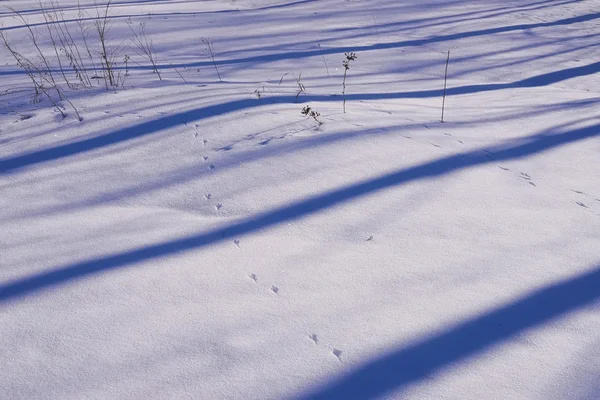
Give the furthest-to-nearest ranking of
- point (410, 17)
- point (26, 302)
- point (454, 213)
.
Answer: point (410, 17), point (454, 213), point (26, 302)

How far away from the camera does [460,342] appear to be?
1.97 m

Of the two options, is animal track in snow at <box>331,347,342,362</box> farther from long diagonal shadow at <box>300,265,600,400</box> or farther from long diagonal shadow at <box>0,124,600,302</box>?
long diagonal shadow at <box>0,124,600,302</box>

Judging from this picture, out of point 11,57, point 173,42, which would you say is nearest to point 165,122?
point 11,57

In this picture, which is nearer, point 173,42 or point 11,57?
point 11,57

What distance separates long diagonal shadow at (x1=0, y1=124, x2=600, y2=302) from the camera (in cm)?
220

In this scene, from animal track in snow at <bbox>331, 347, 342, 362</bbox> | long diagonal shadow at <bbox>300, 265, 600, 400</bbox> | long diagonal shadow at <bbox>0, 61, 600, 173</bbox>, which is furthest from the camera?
long diagonal shadow at <bbox>0, 61, 600, 173</bbox>

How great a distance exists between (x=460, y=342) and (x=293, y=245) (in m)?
0.85

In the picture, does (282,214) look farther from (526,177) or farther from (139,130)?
(526,177)

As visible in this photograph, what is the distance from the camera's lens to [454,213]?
9.23 feet

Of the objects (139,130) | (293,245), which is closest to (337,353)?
(293,245)

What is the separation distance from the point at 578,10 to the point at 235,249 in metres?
10.5

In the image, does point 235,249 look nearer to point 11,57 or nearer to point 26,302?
point 26,302

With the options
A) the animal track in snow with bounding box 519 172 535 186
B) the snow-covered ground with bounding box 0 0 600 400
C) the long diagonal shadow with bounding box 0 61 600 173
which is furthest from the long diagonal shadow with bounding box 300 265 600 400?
the long diagonal shadow with bounding box 0 61 600 173

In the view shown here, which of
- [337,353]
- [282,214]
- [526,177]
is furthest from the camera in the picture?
[526,177]
